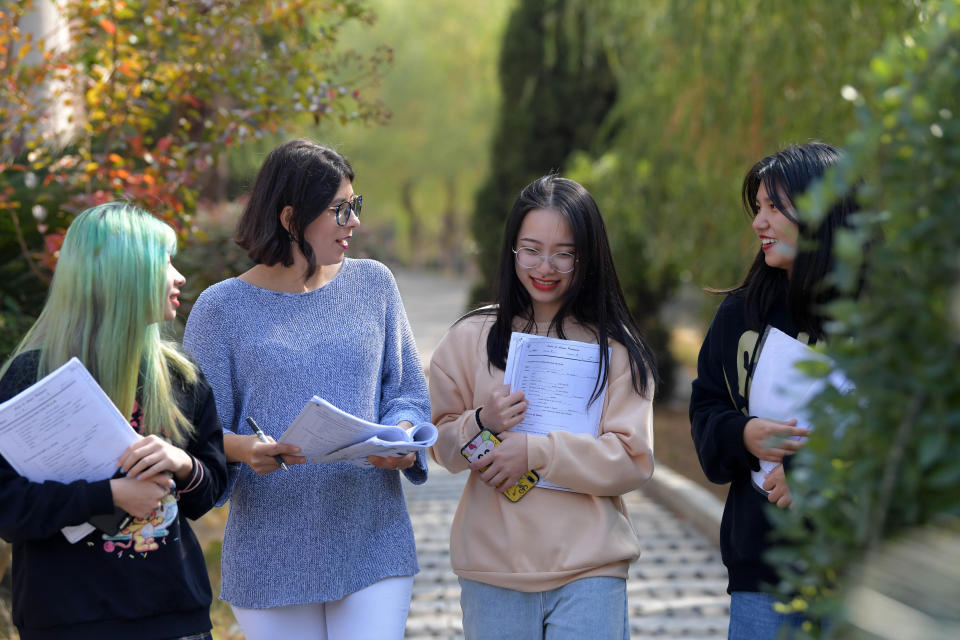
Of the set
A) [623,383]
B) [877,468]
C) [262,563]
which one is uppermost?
[877,468]

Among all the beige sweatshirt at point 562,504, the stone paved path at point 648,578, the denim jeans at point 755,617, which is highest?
the beige sweatshirt at point 562,504

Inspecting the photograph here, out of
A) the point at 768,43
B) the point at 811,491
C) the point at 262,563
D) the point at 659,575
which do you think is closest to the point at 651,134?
the point at 768,43

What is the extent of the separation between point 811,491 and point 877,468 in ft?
0.69

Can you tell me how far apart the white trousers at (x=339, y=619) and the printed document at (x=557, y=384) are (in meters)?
0.56

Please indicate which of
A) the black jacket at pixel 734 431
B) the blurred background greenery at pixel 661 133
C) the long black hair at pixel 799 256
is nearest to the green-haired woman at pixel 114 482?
the blurred background greenery at pixel 661 133

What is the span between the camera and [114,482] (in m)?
2.42

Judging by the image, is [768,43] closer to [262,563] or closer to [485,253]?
[262,563]

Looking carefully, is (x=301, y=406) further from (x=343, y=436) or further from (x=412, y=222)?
(x=412, y=222)

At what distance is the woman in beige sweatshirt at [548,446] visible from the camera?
2900 mm

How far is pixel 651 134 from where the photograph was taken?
928 cm

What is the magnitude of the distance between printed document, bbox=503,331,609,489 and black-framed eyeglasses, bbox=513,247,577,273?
207mm

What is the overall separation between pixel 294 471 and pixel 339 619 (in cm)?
43

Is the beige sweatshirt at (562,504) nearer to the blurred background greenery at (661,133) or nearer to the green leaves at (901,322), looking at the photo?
the blurred background greenery at (661,133)

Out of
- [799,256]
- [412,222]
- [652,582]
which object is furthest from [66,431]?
[412,222]
